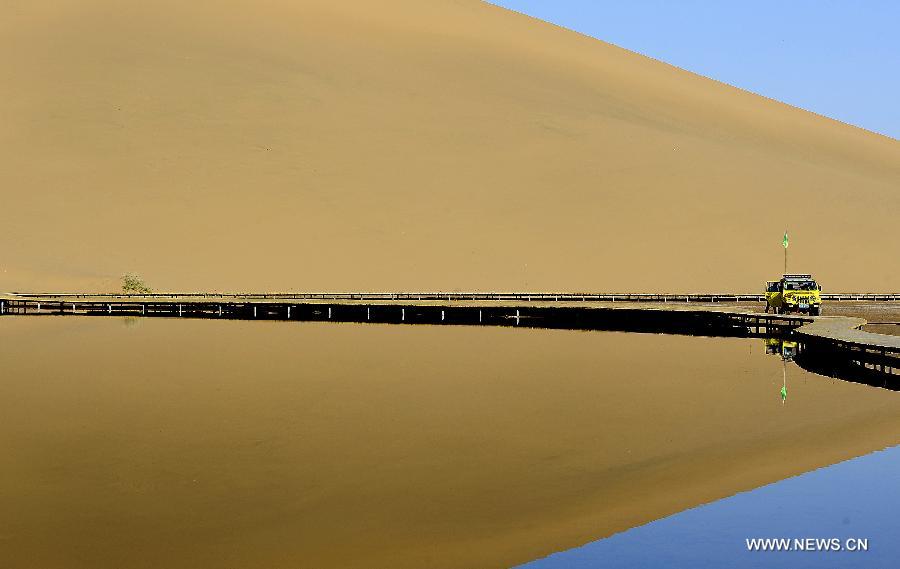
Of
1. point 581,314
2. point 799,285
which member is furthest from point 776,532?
point 581,314

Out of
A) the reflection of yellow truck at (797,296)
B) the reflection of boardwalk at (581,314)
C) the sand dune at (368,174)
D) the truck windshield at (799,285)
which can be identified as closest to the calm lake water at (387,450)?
the reflection of boardwalk at (581,314)

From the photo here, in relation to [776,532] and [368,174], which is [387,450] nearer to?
[776,532]

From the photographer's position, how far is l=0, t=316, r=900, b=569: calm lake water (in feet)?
52.2

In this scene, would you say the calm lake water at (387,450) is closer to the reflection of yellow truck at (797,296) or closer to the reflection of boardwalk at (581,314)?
the reflection of boardwalk at (581,314)

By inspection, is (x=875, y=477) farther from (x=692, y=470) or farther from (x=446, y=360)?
(x=446, y=360)

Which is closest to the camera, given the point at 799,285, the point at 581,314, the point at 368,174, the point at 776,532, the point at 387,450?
the point at 776,532

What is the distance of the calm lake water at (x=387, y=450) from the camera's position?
→ 15913 millimetres

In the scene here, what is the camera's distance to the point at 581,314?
210 ft

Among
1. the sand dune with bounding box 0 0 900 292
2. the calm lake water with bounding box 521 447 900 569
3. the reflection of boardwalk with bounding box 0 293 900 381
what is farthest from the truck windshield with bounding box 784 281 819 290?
the sand dune with bounding box 0 0 900 292

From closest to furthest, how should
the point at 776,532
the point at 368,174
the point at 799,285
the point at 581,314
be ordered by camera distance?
the point at 776,532
the point at 799,285
the point at 581,314
the point at 368,174

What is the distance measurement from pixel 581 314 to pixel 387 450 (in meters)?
42.1

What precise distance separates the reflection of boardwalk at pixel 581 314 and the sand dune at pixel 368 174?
1801 cm

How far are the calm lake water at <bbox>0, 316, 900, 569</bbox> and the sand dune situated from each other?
6952cm

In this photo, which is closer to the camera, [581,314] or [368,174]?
[581,314]
